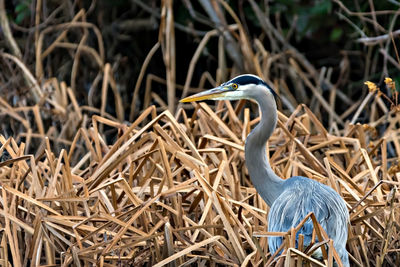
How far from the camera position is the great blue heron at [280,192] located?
2.76m

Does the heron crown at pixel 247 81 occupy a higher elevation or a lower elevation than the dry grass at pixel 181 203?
higher

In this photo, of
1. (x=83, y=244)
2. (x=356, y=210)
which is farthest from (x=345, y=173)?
(x=83, y=244)

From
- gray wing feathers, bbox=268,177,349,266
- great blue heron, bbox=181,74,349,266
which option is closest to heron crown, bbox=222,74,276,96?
great blue heron, bbox=181,74,349,266

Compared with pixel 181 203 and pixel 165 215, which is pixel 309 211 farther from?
pixel 165 215

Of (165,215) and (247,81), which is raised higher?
(247,81)

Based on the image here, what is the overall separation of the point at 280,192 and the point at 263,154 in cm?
18

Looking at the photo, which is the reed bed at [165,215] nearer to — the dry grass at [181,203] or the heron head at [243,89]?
the dry grass at [181,203]

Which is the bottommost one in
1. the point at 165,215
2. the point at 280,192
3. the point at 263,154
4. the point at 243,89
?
the point at 165,215

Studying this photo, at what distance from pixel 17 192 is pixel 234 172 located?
1.02 meters

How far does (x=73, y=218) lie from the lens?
9.90 ft

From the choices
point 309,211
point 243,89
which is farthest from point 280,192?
point 243,89

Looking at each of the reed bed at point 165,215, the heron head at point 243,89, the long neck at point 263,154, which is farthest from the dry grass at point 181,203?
the heron head at point 243,89

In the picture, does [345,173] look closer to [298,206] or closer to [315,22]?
[298,206]

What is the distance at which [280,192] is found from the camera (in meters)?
3.09
